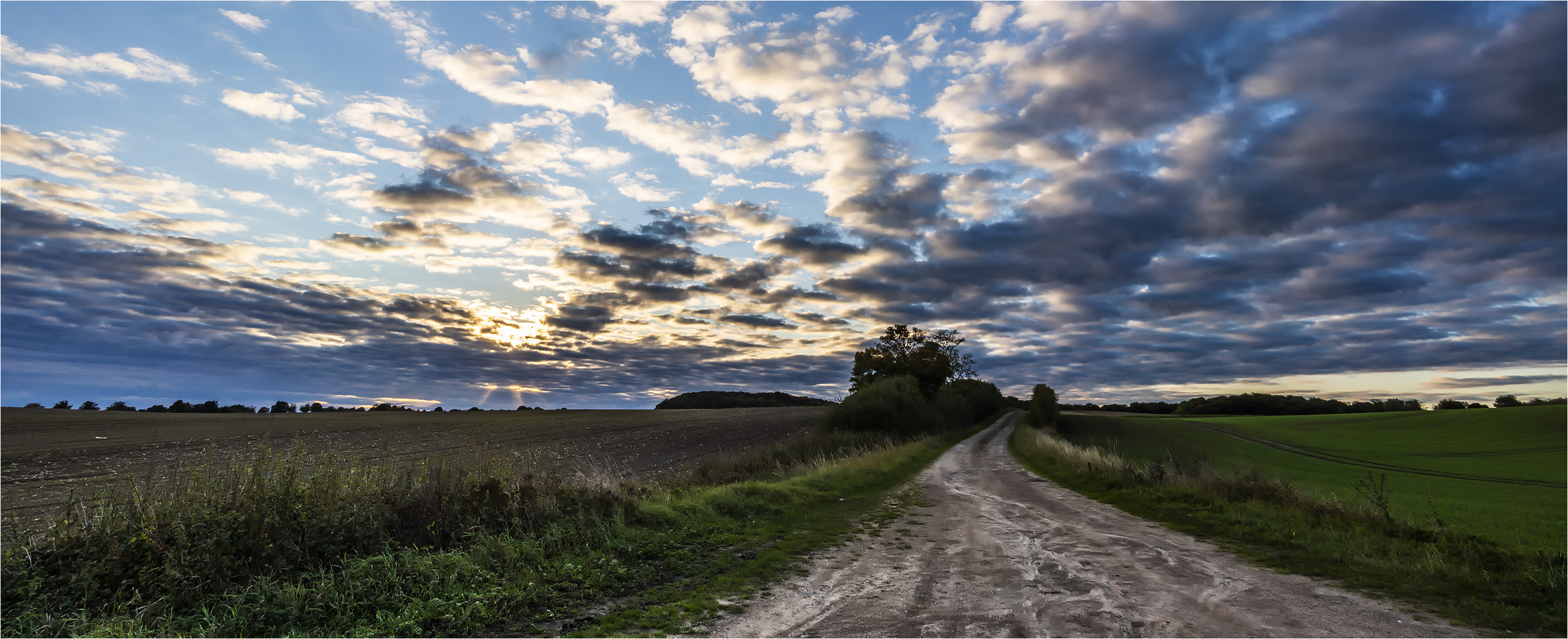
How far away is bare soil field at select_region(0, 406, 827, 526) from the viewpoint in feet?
77.6

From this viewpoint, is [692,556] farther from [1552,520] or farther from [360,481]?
[1552,520]

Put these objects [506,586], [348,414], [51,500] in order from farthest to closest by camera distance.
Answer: [348,414], [51,500], [506,586]

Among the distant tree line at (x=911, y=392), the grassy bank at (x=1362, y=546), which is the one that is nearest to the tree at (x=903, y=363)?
the distant tree line at (x=911, y=392)

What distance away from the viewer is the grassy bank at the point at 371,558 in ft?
23.2

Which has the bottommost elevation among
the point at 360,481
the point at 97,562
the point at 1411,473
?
the point at 1411,473

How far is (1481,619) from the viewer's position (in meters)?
7.42

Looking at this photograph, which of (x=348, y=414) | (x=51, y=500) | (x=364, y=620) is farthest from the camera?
(x=348, y=414)

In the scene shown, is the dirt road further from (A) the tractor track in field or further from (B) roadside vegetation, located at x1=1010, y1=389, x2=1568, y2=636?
(A) the tractor track in field

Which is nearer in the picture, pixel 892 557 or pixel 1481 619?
pixel 1481 619

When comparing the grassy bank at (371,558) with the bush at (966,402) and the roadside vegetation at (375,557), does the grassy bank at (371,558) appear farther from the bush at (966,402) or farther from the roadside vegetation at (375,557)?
the bush at (966,402)

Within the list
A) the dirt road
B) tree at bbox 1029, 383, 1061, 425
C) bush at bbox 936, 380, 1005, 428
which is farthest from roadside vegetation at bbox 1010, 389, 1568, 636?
tree at bbox 1029, 383, 1061, 425

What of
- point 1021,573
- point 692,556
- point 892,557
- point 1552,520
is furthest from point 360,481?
point 1552,520

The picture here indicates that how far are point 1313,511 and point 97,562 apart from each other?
20.4 m

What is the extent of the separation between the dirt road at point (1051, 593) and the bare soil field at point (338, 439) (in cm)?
784
